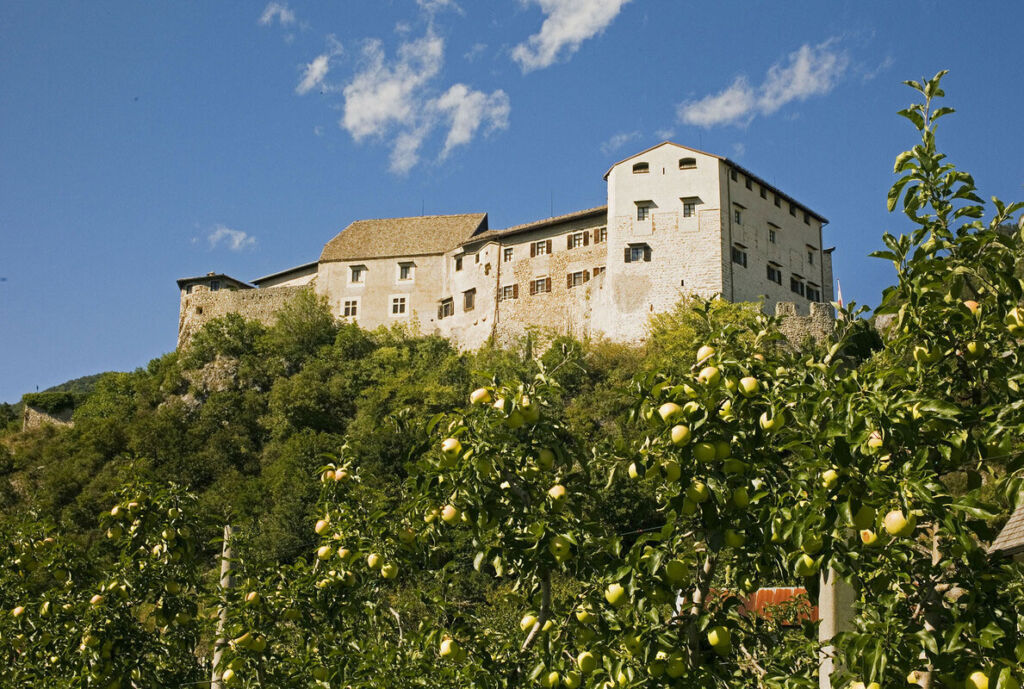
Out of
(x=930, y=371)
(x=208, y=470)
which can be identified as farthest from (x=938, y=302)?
(x=208, y=470)

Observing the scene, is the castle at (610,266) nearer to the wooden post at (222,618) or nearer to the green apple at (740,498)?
the wooden post at (222,618)

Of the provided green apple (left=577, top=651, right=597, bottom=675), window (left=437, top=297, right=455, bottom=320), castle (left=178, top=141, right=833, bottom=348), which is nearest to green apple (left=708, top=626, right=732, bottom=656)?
green apple (left=577, top=651, right=597, bottom=675)

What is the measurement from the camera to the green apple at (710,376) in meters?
4.59

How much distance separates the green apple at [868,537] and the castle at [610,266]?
44522mm

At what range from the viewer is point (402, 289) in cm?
6406

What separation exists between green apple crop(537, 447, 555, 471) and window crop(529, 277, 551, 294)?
2044 inches

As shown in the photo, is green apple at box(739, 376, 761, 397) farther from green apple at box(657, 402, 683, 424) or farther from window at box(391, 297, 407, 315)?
window at box(391, 297, 407, 315)

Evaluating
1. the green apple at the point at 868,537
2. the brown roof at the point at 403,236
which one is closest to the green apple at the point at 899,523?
the green apple at the point at 868,537

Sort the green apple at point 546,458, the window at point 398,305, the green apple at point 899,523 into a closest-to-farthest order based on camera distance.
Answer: the green apple at point 899,523
the green apple at point 546,458
the window at point 398,305

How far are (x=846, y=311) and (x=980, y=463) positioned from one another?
0.96 meters

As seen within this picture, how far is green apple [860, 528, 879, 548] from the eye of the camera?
4082mm

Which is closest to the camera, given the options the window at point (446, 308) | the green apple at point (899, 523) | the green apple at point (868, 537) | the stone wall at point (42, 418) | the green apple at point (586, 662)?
the green apple at point (899, 523)

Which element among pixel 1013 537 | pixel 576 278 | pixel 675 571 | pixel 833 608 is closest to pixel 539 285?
pixel 576 278

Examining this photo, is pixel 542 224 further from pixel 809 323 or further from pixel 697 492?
pixel 697 492
